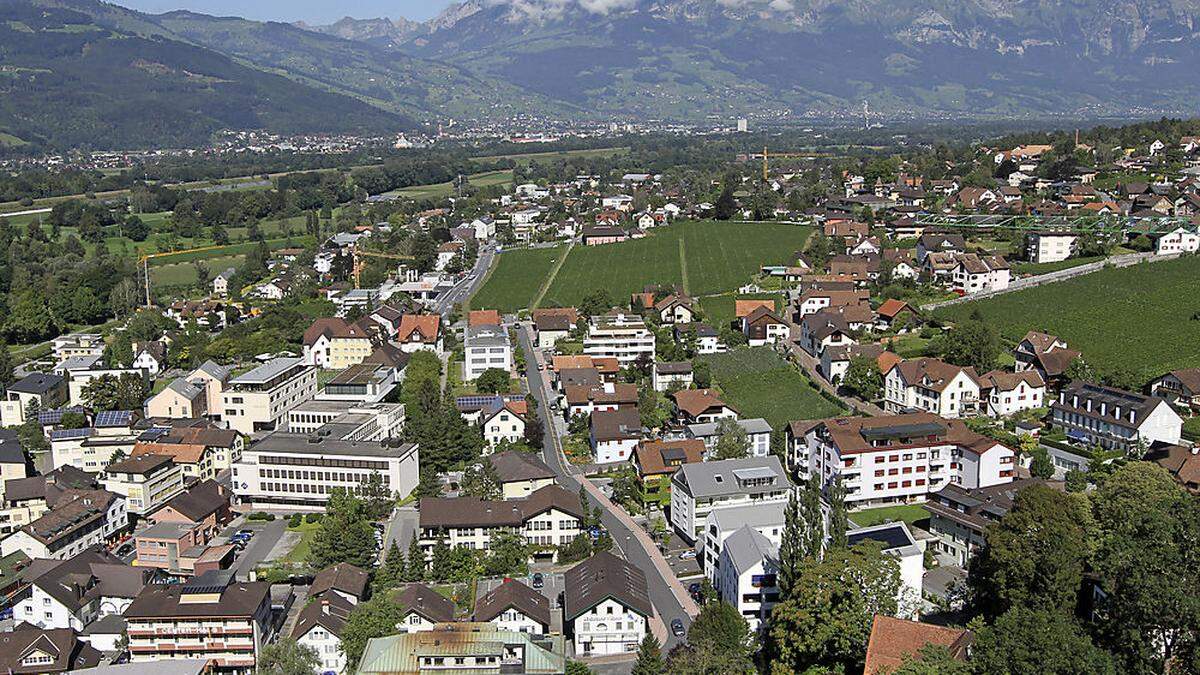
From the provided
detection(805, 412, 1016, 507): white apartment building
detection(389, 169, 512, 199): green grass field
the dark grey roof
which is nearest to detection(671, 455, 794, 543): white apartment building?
detection(805, 412, 1016, 507): white apartment building

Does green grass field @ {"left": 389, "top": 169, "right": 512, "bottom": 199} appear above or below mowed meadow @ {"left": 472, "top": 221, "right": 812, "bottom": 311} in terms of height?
above

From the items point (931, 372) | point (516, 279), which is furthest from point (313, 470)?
point (516, 279)

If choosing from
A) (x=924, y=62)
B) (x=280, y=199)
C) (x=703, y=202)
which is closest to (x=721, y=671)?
(x=703, y=202)

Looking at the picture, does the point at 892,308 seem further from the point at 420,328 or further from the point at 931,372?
the point at 420,328

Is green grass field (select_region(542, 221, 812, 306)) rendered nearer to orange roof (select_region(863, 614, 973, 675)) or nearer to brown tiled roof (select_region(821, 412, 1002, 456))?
brown tiled roof (select_region(821, 412, 1002, 456))

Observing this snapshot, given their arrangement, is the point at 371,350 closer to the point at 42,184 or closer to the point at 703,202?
the point at 703,202
